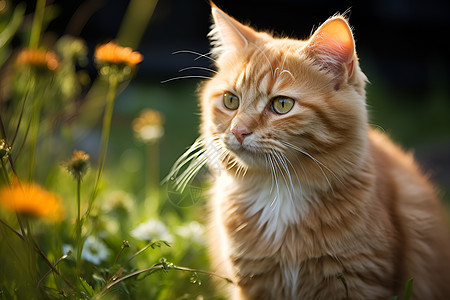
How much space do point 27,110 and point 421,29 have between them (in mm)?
4290

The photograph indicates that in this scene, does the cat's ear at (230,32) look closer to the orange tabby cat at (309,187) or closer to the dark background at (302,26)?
the orange tabby cat at (309,187)

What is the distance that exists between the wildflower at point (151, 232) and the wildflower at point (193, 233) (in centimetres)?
9

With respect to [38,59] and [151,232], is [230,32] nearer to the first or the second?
[38,59]

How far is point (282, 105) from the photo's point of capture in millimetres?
1476

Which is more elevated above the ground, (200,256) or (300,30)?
(300,30)

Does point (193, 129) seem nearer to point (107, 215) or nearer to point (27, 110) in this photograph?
point (107, 215)

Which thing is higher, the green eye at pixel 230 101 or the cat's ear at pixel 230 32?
the cat's ear at pixel 230 32

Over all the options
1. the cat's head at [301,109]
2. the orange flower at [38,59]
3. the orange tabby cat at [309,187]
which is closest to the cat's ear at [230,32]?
the orange tabby cat at [309,187]

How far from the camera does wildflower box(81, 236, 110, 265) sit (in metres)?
1.79

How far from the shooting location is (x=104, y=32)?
5211 millimetres

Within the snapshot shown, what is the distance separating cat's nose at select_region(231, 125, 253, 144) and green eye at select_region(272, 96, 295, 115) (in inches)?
4.7

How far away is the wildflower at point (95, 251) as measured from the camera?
5.86ft

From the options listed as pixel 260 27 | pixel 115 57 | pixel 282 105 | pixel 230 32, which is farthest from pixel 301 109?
pixel 260 27

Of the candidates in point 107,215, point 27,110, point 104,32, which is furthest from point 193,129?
point 27,110
